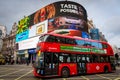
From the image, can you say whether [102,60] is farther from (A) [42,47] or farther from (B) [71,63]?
(A) [42,47]

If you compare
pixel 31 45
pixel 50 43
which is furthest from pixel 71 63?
pixel 31 45

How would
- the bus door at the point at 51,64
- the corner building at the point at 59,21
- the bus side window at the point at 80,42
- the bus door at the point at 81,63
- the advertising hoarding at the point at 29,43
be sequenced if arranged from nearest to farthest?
the bus door at the point at 51,64
the bus door at the point at 81,63
the bus side window at the point at 80,42
the corner building at the point at 59,21
the advertising hoarding at the point at 29,43

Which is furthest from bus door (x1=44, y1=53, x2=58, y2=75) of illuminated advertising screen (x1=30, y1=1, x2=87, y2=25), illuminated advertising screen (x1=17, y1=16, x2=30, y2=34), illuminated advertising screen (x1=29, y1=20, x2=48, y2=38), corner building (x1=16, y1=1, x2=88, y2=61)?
illuminated advertising screen (x1=17, y1=16, x2=30, y2=34)

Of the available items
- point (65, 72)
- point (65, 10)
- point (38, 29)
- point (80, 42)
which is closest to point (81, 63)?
point (80, 42)

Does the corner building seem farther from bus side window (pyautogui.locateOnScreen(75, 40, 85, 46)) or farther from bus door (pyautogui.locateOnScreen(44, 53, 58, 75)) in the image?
bus door (pyautogui.locateOnScreen(44, 53, 58, 75))

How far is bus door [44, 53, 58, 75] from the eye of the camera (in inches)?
687

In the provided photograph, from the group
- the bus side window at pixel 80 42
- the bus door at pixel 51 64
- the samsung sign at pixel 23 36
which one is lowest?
the bus door at pixel 51 64

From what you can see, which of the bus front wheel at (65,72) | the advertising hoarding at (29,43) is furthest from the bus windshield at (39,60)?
the advertising hoarding at (29,43)

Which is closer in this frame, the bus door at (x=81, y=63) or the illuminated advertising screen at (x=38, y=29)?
the bus door at (x=81, y=63)

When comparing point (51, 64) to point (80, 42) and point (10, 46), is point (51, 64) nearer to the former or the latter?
point (80, 42)

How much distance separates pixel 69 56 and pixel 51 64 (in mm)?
2550

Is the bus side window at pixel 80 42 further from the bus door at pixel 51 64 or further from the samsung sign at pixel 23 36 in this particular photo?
the samsung sign at pixel 23 36

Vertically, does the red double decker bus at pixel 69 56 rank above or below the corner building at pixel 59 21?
below

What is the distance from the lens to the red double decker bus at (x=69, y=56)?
57.6 ft
